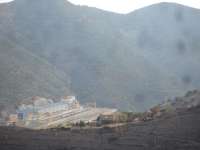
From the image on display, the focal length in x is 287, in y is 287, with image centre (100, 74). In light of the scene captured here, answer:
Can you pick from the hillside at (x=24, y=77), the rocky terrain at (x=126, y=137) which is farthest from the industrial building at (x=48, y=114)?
the rocky terrain at (x=126, y=137)

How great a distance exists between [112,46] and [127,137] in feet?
156

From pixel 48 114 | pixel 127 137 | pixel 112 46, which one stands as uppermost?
pixel 112 46

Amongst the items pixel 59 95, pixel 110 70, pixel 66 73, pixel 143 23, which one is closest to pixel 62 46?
pixel 66 73

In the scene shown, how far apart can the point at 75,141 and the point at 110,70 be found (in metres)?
40.3

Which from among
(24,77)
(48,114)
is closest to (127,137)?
(48,114)

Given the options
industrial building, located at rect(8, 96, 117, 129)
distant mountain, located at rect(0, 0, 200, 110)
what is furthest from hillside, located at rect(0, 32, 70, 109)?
industrial building, located at rect(8, 96, 117, 129)

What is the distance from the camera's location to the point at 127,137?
387 inches

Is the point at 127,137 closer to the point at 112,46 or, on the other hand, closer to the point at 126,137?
the point at 126,137

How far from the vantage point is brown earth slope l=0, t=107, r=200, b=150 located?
9.06 m

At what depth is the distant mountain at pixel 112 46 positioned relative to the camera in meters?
46.7

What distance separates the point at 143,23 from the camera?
2771 inches

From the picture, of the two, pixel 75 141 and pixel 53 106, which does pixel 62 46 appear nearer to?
pixel 53 106

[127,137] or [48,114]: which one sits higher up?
[48,114]

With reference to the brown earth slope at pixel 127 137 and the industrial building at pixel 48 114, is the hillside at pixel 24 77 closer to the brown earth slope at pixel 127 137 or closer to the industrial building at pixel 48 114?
the industrial building at pixel 48 114
